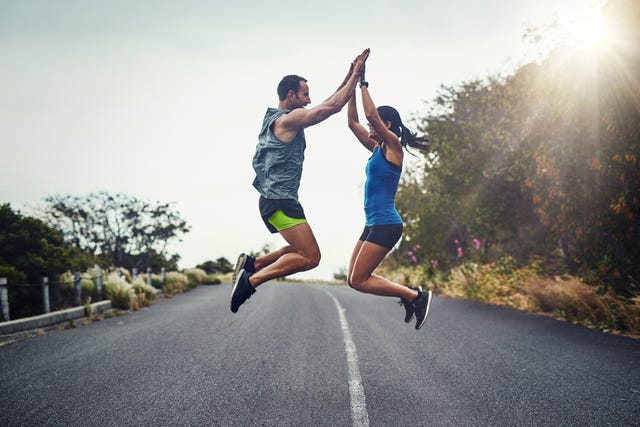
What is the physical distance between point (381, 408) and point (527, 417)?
4.31 feet

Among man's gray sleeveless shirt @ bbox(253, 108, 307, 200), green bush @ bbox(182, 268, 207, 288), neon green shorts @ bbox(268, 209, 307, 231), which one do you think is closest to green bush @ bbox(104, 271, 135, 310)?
green bush @ bbox(182, 268, 207, 288)

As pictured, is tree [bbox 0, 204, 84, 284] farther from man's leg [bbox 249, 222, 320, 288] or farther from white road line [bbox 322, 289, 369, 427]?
man's leg [bbox 249, 222, 320, 288]

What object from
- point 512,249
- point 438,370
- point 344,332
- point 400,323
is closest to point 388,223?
point 438,370

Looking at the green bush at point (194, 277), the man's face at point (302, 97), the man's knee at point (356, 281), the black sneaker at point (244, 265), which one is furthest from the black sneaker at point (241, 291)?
the green bush at point (194, 277)

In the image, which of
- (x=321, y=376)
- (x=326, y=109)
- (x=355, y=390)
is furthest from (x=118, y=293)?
(x=326, y=109)

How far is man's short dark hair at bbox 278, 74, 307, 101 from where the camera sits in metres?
3.03

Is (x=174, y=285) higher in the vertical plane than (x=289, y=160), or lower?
lower

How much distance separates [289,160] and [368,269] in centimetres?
94

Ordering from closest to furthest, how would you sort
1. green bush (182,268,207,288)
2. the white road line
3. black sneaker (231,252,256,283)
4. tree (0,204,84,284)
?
1. black sneaker (231,252,256,283)
2. the white road line
3. tree (0,204,84,284)
4. green bush (182,268,207,288)

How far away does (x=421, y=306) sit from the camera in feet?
12.6

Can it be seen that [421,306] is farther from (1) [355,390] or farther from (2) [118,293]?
(2) [118,293]

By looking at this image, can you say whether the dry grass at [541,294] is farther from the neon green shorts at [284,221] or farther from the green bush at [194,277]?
the green bush at [194,277]

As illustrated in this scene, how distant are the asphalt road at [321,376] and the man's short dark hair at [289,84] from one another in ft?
9.14

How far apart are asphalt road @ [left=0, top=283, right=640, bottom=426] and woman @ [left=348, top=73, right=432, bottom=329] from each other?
165 cm
